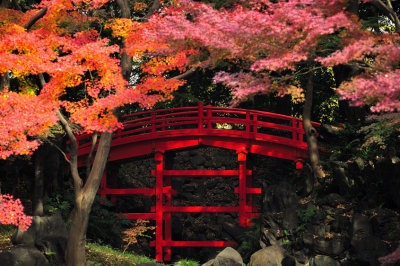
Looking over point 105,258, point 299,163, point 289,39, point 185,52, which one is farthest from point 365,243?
point 299,163

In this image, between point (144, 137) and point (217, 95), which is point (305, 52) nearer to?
point (144, 137)

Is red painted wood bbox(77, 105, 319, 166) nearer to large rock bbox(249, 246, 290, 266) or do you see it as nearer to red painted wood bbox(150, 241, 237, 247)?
red painted wood bbox(150, 241, 237, 247)

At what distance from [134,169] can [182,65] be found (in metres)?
15.7

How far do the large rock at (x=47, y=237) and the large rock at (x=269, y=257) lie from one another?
16.7 ft

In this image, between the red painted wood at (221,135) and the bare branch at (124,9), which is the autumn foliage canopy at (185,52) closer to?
the bare branch at (124,9)

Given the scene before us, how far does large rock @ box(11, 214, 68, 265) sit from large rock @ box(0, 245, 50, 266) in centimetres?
32

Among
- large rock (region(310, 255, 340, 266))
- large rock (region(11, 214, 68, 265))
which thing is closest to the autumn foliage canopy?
large rock (region(11, 214, 68, 265))

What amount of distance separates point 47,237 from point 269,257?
579cm

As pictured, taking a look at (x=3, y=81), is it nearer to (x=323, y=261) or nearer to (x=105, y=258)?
(x=105, y=258)

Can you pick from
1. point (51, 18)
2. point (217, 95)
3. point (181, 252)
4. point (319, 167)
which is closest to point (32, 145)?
point (51, 18)

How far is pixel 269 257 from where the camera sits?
44.3ft

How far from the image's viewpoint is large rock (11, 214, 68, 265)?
1266cm

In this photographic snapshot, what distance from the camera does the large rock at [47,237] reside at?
41.5 ft

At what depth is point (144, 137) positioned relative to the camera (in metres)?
19.7
